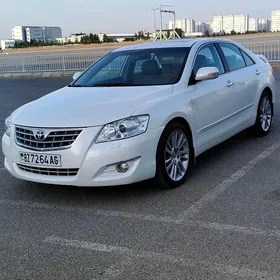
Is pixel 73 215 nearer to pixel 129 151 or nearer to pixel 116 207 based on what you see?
pixel 116 207

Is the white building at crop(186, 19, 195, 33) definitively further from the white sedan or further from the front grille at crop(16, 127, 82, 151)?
the front grille at crop(16, 127, 82, 151)

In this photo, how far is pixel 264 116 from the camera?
22.8 ft

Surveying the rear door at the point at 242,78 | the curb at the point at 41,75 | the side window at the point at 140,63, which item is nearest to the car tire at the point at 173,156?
the side window at the point at 140,63

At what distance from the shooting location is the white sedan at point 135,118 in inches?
166

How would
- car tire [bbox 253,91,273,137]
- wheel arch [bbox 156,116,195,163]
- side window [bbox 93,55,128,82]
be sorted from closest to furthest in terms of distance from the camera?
wheel arch [bbox 156,116,195,163] < side window [bbox 93,55,128,82] < car tire [bbox 253,91,273,137]

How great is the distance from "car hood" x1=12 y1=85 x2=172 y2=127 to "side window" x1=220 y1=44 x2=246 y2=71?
1595mm

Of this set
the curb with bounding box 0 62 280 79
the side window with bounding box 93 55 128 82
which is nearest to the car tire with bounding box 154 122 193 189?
the side window with bounding box 93 55 128 82

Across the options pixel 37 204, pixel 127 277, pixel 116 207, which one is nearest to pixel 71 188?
pixel 37 204

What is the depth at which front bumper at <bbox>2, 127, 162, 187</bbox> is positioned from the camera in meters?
4.17

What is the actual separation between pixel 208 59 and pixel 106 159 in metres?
2.37

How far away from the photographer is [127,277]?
9.78 ft

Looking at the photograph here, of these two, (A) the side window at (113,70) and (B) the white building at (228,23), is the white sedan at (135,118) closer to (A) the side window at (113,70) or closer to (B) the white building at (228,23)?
(A) the side window at (113,70)

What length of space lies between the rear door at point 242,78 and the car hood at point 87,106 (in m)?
1.52

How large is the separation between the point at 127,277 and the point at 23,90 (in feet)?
46.1
